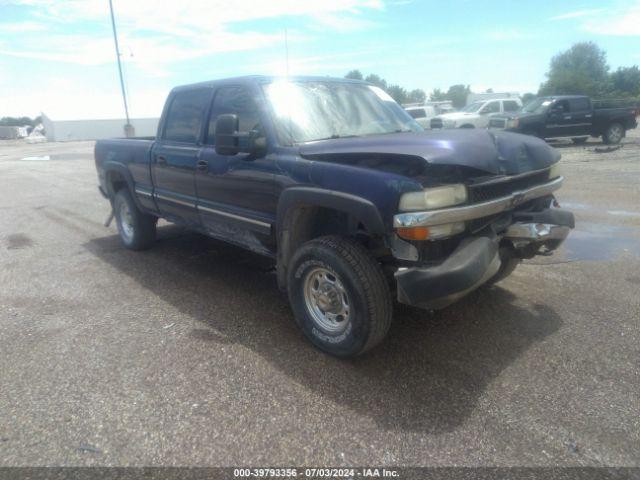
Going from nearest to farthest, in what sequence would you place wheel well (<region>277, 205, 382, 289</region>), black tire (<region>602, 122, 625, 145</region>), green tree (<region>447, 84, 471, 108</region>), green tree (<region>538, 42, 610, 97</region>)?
wheel well (<region>277, 205, 382, 289</region>) → black tire (<region>602, 122, 625, 145</region>) → green tree (<region>538, 42, 610, 97</region>) → green tree (<region>447, 84, 471, 108</region>)

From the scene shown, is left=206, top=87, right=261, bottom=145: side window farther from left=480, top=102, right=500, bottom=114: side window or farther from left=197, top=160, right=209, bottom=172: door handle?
left=480, top=102, right=500, bottom=114: side window

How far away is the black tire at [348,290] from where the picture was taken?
2.85 m

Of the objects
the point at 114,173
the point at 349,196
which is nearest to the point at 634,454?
the point at 349,196

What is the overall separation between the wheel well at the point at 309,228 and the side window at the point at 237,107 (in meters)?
0.84

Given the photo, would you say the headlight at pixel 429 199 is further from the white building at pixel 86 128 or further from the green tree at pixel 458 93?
the green tree at pixel 458 93

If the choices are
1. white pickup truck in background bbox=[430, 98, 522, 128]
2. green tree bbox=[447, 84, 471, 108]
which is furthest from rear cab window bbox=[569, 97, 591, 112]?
green tree bbox=[447, 84, 471, 108]

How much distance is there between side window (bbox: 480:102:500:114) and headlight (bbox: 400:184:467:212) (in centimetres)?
2012

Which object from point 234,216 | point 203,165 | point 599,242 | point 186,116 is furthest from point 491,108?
point 234,216

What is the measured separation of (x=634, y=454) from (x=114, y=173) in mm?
5921

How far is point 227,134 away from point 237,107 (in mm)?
656

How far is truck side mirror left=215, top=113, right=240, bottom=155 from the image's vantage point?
→ 3.39 m

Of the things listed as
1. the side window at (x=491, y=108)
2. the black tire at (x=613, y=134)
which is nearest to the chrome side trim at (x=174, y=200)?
the black tire at (x=613, y=134)

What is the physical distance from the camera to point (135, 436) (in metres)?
2.44

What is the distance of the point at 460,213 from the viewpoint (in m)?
2.69
